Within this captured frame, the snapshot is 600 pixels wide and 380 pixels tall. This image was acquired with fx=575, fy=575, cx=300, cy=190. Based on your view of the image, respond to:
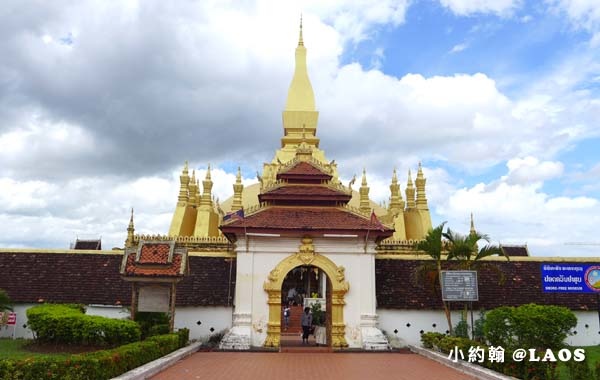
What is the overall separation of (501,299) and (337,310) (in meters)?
6.02

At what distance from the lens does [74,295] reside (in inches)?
786

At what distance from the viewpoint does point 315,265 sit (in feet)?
61.9

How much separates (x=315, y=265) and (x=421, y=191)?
14553mm

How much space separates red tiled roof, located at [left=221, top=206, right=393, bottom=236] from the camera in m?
18.5

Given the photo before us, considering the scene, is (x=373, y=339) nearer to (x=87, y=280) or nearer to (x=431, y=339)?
(x=431, y=339)

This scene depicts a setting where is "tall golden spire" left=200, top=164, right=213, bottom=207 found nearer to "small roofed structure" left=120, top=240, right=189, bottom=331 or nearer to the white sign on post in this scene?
"small roofed structure" left=120, top=240, right=189, bottom=331

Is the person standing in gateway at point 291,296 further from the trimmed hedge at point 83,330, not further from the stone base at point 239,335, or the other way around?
the trimmed hedge at point 83,330

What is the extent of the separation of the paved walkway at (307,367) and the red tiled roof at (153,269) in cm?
250

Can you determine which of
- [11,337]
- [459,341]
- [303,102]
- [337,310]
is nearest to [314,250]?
[337,310]

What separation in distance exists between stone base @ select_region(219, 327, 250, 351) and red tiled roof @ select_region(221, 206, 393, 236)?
10.6ft

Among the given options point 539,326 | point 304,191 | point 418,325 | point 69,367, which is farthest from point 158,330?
point 539,326

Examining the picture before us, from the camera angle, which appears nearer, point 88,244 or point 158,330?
point 158,330

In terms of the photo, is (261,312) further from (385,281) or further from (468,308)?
(468,308)

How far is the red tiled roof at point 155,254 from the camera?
1726 centimetres
